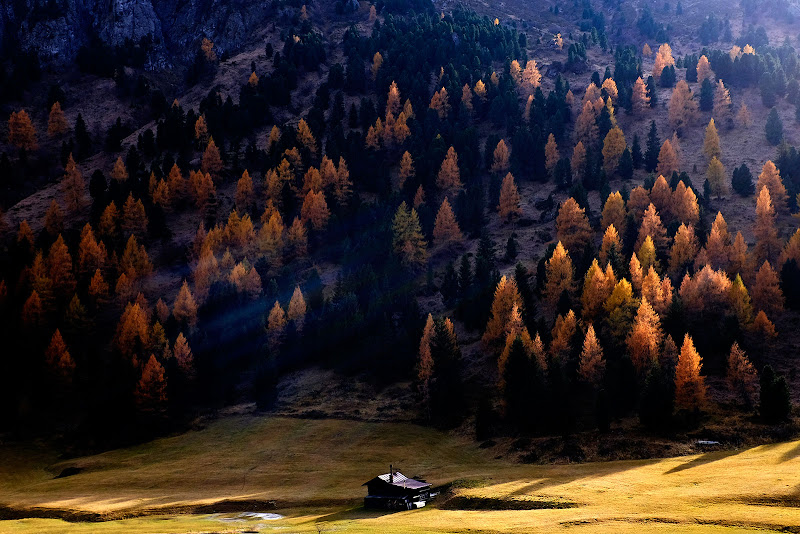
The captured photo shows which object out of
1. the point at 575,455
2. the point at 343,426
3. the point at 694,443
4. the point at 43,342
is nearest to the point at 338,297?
the point at 343,426

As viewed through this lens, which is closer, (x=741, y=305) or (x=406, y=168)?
(x=741, y=305)

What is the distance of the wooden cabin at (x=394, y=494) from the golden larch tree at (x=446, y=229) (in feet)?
308

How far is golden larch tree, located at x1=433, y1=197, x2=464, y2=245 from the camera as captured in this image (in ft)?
517

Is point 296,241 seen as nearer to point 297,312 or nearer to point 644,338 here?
point 297,312

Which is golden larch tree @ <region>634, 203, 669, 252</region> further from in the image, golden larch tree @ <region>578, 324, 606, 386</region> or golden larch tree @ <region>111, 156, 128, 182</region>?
golden larch tree @ <region>111, 156, 128, 182</region>

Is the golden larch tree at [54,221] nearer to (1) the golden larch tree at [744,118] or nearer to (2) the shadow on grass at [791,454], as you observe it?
(2) the shadow on grass at [791,454]

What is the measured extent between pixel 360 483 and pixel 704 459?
3870cm

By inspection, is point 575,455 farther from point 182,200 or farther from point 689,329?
point 182,200

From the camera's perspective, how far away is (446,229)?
157625mm

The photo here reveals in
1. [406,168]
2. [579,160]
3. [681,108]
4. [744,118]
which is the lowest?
[579,160]

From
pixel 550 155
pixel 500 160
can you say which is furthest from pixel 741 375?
pixel 500 160

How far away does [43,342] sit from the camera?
124m

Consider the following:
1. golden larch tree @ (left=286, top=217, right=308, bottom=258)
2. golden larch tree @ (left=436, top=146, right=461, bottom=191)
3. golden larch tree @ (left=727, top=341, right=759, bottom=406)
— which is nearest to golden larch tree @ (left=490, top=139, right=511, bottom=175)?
golden larch tree @ (left=436, top=146, right=461, bottom=191)

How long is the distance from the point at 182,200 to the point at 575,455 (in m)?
130
